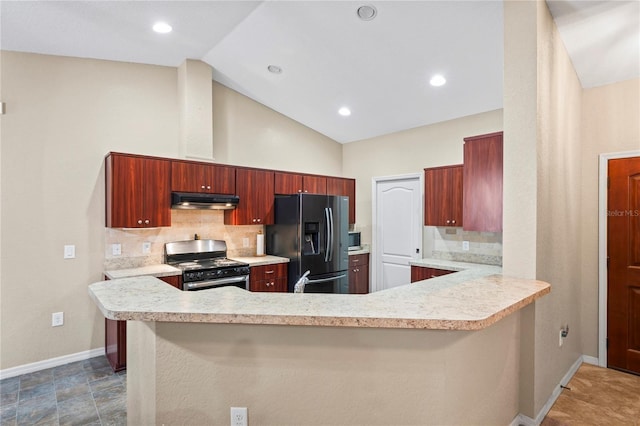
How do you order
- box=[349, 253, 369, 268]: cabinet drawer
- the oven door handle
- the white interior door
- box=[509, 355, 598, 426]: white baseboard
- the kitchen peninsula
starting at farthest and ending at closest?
box=[349, 253, 369, 268]: cabinet drawer < the white interior door < the oven door handle < box=[509, 355, 598, 426]: white baseboard < the kitchen peninsula

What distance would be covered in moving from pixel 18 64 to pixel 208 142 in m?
1.82

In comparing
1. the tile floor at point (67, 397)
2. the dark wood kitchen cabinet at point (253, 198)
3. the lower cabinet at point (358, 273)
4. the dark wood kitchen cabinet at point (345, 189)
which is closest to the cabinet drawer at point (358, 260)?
the lower cabinet at point (358, 273)

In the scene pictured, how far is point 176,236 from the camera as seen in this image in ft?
13.2

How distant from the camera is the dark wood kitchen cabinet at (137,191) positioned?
3336 mm

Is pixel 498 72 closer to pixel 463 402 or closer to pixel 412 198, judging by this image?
pixel 412 198

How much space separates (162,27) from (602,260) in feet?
15.5

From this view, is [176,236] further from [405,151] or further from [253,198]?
[405,151]

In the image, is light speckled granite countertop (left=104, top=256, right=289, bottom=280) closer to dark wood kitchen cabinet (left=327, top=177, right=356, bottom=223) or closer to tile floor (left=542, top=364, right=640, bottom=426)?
dark wood kitchen cabinet (left=327, top=177, right=356, bottom=223)

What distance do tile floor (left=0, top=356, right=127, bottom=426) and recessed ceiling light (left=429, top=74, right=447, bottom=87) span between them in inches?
164

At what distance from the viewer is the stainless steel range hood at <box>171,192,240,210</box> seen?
12.1ft

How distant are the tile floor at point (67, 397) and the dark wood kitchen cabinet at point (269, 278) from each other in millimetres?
1574

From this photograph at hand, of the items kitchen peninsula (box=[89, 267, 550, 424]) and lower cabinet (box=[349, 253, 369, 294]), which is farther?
lower cabinet (box=[349, 253, 369, 294])

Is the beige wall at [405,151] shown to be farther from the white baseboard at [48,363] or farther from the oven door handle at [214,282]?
the white baseboard at [48,363]

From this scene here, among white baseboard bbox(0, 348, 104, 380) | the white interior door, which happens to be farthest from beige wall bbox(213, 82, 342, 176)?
white baseboard bbox(0, 348, 104, 380)
